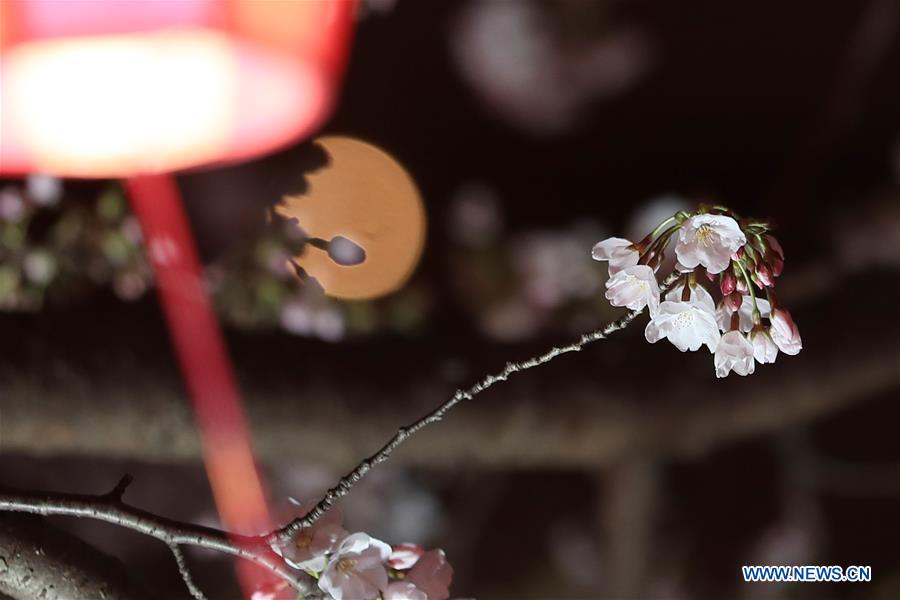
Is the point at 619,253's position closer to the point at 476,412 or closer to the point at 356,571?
the point at 356,571

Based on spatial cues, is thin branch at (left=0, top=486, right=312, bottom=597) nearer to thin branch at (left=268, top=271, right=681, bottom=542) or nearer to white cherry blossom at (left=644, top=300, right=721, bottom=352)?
thin branch at (left=268, top=271, right=681, bottom=542)

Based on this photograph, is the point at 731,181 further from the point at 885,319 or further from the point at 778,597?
the point at 778,597

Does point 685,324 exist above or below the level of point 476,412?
below

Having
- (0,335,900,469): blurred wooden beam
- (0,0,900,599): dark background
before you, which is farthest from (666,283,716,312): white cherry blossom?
(0,0,900,599): dark background

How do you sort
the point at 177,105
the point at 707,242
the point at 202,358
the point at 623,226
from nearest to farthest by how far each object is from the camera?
the point at 707,242, the point at 202,358, the point at 177,105, the point at 623,226

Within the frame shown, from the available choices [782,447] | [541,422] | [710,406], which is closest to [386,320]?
[541,422]

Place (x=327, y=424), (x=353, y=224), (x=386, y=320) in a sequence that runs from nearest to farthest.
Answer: (x=327, y=424) → (x=353, y=224) → (x=386, y=320)

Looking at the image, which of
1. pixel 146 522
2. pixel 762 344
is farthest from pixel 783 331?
pixel 146 522
